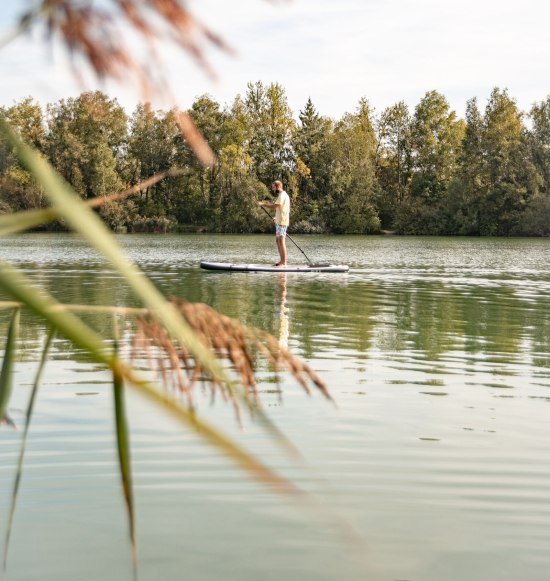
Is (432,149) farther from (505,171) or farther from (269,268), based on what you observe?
(269,268)

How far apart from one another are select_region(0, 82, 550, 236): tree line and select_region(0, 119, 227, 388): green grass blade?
66187mm

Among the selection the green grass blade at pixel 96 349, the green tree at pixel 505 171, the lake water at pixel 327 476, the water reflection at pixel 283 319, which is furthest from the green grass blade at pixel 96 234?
the green tree at pixel 505 171

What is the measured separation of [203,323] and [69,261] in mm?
28020

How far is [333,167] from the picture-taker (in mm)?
78750

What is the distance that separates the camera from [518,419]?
21.4 ft

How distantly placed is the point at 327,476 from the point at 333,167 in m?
74.7

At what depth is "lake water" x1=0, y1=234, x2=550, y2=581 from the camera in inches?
148

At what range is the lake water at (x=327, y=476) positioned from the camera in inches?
148

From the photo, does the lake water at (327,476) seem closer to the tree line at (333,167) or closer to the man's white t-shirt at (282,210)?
the man's white t-shirt at (282,210)

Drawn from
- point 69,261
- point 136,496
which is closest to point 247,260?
point 69,261

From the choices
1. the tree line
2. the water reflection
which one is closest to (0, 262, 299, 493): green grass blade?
the water reflection

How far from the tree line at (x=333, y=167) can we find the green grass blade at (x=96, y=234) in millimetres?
66187

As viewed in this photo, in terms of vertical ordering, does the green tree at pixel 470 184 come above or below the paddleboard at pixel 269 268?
above

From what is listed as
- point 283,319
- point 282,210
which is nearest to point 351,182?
point 282,210
